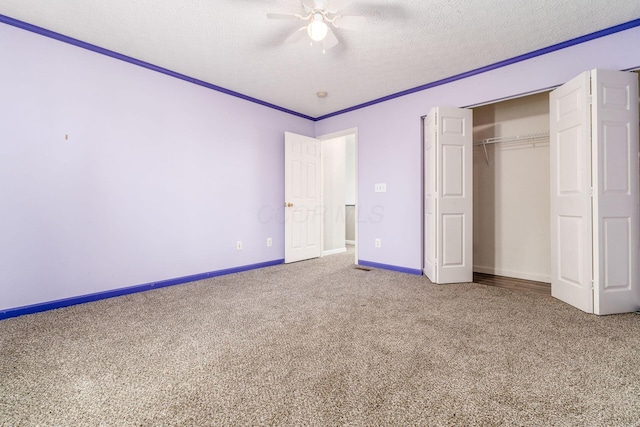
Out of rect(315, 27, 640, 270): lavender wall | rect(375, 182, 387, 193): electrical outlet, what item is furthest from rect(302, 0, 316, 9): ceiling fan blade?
rect(375, 182, 387, 193): electrical outlet

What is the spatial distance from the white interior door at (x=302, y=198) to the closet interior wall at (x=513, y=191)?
249 centimetres

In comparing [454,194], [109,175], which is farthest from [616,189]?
[109,175]

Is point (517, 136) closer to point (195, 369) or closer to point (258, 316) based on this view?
point (258, 316)

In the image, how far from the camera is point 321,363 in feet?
5.25

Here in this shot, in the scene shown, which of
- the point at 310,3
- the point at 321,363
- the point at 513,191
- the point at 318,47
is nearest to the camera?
the point at 321,363

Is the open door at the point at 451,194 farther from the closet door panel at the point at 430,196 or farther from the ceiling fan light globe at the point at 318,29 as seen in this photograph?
the ceiling fan light globe at the point at 318,29

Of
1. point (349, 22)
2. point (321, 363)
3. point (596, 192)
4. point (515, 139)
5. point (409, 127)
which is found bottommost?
point (321, 363)

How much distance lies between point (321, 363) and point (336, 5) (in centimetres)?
247

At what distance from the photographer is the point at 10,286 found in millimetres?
2320

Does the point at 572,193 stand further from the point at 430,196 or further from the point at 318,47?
the point at 318,47

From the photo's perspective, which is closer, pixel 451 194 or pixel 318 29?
pixel 318 29

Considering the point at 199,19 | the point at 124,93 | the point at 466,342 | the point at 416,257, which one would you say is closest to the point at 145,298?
the point at 124,93

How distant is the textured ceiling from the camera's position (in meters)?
2.22

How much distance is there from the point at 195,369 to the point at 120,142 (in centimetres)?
252
